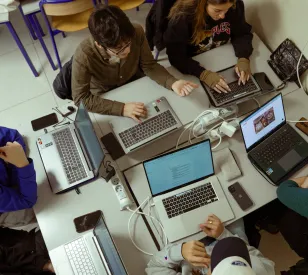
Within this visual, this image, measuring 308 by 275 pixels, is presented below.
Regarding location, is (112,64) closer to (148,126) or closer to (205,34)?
(148,126)

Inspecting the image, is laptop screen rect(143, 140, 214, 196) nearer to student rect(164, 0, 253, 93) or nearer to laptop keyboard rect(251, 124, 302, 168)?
laptop keyboard rect(251, 124, 302, 168)

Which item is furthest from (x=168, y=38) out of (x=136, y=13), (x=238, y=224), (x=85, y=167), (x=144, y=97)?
(x=136, y=13)

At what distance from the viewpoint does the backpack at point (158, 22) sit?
195 centimetres

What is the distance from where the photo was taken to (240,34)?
78.0 inches

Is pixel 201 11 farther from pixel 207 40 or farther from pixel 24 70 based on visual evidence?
pixel 24 70

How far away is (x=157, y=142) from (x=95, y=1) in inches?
66.4

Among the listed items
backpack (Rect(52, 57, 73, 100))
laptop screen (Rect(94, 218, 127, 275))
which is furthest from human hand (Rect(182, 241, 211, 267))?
backpack (Rect(52, 57, 73, 100))

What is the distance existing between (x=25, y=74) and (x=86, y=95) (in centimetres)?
139

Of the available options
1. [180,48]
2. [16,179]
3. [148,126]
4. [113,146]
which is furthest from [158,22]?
[16,179]

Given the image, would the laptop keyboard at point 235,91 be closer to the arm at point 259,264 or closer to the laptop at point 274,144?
the laptop at point 274,144

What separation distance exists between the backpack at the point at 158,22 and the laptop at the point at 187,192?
1.00 m

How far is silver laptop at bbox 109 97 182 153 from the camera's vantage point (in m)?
1.66

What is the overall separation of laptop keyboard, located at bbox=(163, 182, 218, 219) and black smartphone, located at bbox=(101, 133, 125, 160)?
36 centimetres

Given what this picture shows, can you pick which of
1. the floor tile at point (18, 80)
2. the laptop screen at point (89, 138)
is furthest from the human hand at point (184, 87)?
the floor tile at point (18, 80)
